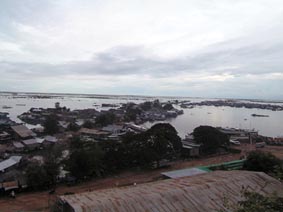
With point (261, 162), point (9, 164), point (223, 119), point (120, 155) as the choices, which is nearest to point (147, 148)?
point (120, 155)

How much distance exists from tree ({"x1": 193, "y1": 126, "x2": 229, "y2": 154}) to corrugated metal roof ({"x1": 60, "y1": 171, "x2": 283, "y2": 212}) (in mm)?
8800

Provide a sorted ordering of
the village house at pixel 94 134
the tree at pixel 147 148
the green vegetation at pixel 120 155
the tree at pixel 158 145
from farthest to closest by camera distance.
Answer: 1. the village house at pixel 94 134
2. the tree at pixel 158 145
3. the tree at pixel 147 148
4. the green vegetation at pixel 120 155

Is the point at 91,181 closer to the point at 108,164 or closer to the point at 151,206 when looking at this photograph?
the point at 108,164

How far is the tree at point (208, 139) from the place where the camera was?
55.4ft

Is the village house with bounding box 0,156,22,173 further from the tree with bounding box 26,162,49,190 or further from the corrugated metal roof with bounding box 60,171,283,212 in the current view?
the corrugated metal roof with bounding box 60,171,283,212

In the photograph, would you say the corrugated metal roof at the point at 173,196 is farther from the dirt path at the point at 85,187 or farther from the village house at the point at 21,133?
the village house at the point at 21,133

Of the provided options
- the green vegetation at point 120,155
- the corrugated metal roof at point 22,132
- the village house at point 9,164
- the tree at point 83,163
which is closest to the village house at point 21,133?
the corrugated metal roof at point 22,132

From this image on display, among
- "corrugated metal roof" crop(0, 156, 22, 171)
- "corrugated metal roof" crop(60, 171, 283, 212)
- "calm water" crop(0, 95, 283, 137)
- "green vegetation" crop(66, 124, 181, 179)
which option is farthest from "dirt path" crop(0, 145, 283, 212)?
"calm water" crop(0, 95, 283, 137)

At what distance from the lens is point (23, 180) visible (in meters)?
11.3

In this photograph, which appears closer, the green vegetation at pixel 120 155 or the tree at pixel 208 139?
the green vegetation at pixel 120 155

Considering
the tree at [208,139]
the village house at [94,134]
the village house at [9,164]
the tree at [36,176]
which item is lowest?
the village house at [94,134]

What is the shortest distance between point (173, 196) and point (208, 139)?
10.5 metres

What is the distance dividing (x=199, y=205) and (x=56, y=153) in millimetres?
8703

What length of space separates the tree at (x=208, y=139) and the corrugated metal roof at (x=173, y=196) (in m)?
8.80
